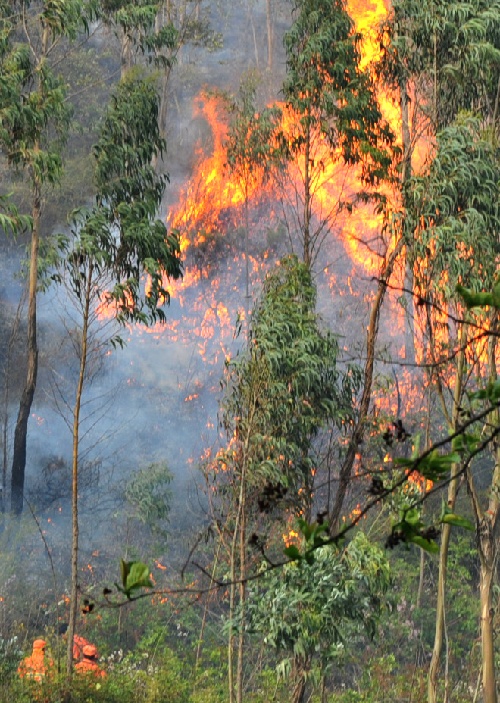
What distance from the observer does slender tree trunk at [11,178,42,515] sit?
13719 millimetres

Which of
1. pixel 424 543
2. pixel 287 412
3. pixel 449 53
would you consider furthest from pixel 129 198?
pixel 424 543

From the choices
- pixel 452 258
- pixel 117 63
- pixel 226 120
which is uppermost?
pixel 117 63

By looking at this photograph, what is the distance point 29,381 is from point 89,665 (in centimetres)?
559

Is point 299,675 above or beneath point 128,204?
beneath

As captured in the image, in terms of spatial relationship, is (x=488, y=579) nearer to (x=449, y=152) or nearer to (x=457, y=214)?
(x=457, y=214)

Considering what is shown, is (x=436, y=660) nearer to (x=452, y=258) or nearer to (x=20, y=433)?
(x=452, y=258)

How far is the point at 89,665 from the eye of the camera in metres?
9.40

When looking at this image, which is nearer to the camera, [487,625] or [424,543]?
[424,543]

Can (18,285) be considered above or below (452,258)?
above

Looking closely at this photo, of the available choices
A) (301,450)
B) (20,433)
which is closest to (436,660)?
(301,450)

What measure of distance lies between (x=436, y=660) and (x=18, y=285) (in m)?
12.8

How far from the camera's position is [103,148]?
987cm

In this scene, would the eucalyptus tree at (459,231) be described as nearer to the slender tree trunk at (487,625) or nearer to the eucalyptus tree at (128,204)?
the slender tree trunk at (487,625)

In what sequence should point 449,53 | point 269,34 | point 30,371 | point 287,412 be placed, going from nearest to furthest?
point 287,412, point 449,53, point 30,371, point 269,34
